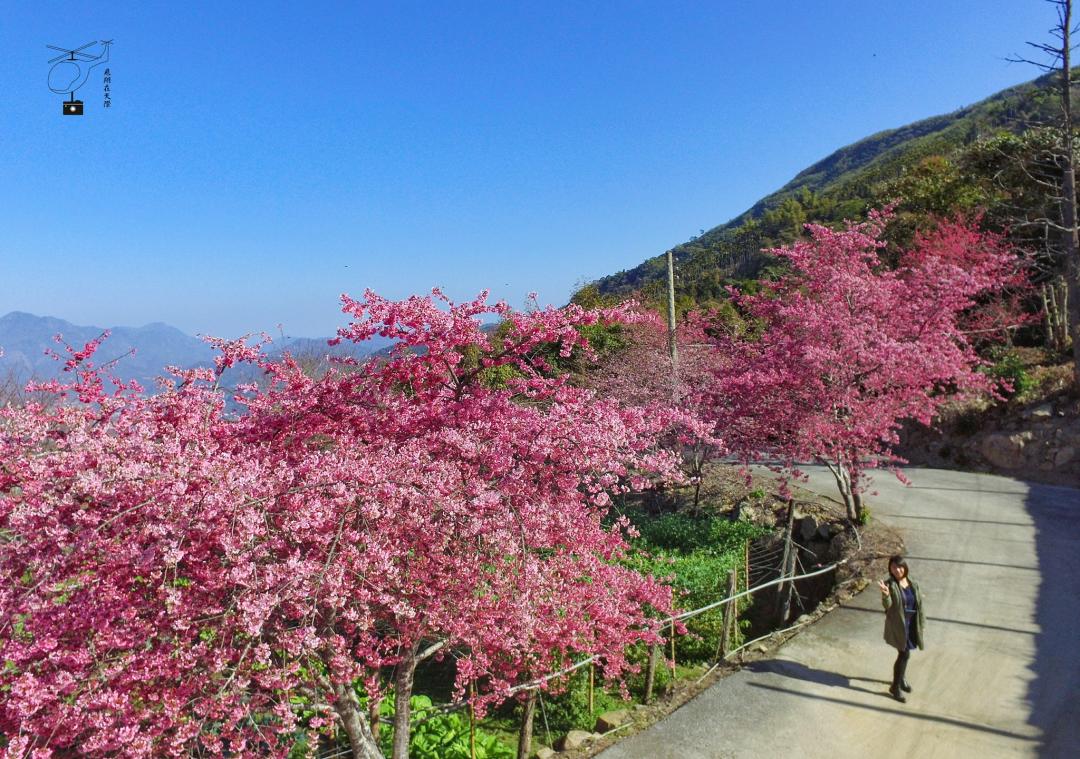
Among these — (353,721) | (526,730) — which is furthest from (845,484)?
(353,721)

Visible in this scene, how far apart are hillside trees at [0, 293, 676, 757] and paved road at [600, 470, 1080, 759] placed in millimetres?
1280

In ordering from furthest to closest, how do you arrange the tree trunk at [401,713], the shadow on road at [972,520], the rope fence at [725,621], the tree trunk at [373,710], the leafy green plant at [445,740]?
the shadow on road at [972,520], the leafy green plant at [445,740], the rope fence at [725,621], the tree trunk at [401,713], the tree trunk at [373,710]

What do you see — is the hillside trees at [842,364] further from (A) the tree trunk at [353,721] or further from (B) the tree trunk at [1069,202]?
(A) the tree trunk at [353,721]

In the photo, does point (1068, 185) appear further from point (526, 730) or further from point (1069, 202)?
point (526, 730)

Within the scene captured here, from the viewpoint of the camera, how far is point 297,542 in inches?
159

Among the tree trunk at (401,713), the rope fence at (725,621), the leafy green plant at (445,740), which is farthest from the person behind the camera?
the leafy green plant at (445,740)

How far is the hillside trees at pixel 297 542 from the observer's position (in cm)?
345

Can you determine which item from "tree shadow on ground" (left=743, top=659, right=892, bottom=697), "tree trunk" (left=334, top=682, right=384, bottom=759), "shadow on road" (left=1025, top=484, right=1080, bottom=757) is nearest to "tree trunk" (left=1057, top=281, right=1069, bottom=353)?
"shadow on road" (left=1025, top=484, right=1080, bottom=757)

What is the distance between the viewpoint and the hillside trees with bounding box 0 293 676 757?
345 cm

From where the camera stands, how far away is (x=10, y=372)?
72.1 feet

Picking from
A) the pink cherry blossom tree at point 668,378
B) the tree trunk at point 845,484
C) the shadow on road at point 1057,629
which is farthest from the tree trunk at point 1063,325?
the tree trunk at point 845,484

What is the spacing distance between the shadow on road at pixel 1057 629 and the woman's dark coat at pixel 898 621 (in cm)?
116

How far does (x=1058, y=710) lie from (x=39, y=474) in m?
9.05

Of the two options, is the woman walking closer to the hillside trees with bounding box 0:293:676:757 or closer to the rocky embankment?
the hillside trees with bounding box 0:293:676:757
